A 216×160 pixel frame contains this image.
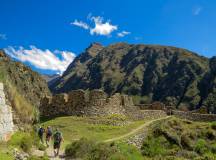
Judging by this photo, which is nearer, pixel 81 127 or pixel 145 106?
pixel 81 127

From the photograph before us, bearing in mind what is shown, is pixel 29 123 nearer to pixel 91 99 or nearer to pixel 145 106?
pixel 91 99

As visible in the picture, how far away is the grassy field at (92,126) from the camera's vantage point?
37.0m

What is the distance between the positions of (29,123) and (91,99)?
13.9 meters

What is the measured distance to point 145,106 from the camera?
184 feet

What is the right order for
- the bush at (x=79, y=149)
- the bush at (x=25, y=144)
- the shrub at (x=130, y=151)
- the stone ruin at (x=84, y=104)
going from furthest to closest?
1. the stone ruin at (x=84, y=104)
2. the shrub at (x=130, y=151)
3. the bush at (x=79, y=149)
4. the bush at (x=25, y=144)

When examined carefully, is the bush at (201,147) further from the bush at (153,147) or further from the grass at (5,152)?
the grass at (5,152)

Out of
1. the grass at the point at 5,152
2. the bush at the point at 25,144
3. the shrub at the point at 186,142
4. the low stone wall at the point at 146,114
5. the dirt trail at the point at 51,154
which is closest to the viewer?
the grass at the point at 5,152

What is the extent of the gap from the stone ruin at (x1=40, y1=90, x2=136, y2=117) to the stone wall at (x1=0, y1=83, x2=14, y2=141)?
1754cm

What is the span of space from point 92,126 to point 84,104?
15.9ft

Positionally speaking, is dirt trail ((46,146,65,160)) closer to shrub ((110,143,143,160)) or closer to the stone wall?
the stone wall

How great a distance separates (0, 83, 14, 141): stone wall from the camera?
958 inches

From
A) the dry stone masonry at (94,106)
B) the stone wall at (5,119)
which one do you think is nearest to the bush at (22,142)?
the stone wall at (5,119)

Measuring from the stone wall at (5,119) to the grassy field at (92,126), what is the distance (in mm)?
9908

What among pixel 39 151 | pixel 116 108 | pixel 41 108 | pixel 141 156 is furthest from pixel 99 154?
pixel 41 108
